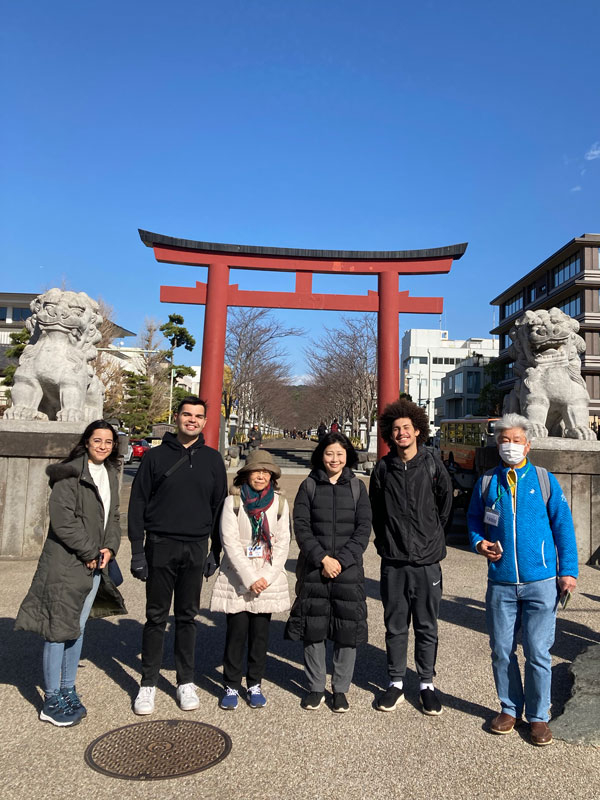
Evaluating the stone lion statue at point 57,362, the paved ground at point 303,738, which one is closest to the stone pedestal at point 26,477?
the stone lion statue at point 57,362

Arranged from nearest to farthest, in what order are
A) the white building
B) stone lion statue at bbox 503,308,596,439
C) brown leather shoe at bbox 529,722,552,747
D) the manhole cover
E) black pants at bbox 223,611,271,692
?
1. the manhole cover
2. brown leather shoe at bbox 529,722,552,747
3. black pants at bbox 223,611,271,692
4. stone lion statue at bbox 503,308,596,439
5. the white building

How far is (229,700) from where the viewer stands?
10.00 feet

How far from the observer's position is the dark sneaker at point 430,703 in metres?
2.99

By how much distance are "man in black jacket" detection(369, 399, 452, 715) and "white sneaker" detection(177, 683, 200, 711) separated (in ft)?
3.15

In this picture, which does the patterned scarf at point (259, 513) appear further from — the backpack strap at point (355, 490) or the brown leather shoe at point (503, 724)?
the brown leather shoe at point (503, 724)

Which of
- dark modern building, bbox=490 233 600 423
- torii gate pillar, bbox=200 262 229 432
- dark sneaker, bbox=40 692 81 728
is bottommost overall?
dark sneaker, bbox=40 692 81 728

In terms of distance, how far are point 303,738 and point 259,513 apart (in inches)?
43.3

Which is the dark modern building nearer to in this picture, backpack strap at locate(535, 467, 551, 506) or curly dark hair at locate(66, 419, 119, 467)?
backpack strap at locate(535, 467, 551, 506)

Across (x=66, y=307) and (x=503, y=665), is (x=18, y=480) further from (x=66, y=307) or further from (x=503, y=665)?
(x=503, y=665)

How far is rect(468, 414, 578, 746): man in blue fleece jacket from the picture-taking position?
9.07 ft

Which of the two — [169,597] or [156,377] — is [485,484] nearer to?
[169,597]

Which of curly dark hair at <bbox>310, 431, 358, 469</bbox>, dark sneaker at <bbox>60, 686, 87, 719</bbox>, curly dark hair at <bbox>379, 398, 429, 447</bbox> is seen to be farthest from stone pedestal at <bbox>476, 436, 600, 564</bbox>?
dark sneaker at <bbox>60, 686, 87, 719</bbox>

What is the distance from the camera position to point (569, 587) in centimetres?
274

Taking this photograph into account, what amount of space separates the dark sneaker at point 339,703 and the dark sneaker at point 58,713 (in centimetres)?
127
